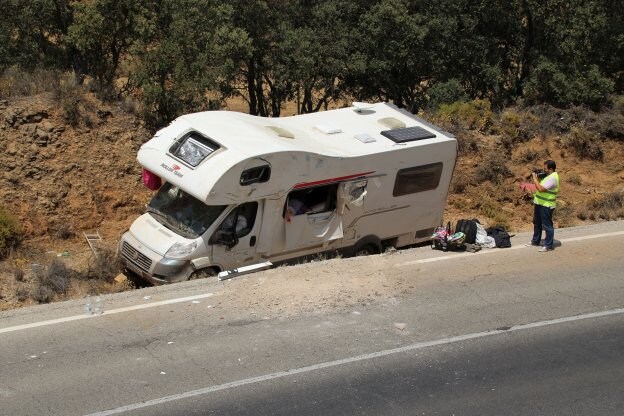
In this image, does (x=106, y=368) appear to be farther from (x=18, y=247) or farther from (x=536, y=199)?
(x=536, y=199)

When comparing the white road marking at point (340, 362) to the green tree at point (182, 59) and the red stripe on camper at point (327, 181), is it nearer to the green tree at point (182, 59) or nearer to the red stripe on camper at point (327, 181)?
the red stripe on camper at point (327, 181)

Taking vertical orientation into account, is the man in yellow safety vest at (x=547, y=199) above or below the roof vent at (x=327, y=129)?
below

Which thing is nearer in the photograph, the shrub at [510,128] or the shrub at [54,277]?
the shrub at [54,277]

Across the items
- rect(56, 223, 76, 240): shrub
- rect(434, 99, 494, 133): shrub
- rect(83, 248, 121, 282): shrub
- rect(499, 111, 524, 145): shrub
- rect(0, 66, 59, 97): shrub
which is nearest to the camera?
rect(83, 248, 121, 282): shrub

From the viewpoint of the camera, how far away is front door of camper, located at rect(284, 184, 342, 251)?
12.9 metres

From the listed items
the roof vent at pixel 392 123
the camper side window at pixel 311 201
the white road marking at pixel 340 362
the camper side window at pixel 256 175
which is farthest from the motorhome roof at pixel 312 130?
the white road marking at pixel 340 362

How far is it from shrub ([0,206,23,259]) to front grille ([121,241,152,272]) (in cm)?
247

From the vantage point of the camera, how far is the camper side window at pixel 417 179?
542 inches

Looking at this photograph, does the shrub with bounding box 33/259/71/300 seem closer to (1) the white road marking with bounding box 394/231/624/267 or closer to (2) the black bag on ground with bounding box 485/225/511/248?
(1) the white road marking with bounding box 394/231/624/267

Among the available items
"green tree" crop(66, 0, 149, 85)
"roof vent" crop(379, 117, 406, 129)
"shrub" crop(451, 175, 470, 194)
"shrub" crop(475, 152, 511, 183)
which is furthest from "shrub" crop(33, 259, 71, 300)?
"shrub" crop(475, 152, 511, 183)

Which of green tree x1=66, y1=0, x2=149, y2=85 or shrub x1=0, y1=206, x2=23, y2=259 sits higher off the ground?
green tree x1=66, y1=0, x2=149, y2=85

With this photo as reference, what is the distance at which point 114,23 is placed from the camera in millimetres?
18578

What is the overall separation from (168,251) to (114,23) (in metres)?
8.57

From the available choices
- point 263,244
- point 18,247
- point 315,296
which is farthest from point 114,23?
point 315,296
